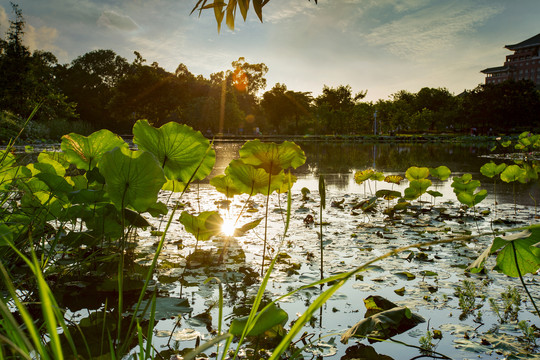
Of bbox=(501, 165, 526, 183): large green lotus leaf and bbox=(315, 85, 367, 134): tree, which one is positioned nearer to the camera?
bbox=(501, 165, 526, 183): large green lotus leaf

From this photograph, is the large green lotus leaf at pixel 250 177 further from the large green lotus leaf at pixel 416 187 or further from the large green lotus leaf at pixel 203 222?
the large green lotus leaf at pixel 416 187

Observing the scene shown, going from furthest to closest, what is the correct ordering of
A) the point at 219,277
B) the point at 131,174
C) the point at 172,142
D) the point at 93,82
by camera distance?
1. the point at 93,82
2. the point at 219,277
3. the point at 172,142
4. the point at 131,174

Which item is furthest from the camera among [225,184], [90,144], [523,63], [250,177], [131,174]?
[523,63]

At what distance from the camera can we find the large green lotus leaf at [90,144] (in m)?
1.55

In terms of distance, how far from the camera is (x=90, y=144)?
62.0 inches

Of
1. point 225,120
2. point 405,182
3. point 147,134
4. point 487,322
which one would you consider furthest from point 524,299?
point 225,120

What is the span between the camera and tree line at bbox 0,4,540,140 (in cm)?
2728

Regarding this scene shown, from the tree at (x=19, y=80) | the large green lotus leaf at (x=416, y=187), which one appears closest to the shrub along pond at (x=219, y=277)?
the large green lotus leaf at (x=416, y=187)

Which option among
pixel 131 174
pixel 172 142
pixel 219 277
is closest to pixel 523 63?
pixel 219 277

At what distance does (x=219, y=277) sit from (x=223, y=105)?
28864 mm

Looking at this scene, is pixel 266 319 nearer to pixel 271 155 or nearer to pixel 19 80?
pixel 271 155

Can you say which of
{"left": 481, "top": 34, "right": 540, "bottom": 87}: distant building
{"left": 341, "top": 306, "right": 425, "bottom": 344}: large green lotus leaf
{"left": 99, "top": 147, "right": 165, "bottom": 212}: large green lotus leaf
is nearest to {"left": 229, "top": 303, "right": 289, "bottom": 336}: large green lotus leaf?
{"left": 341, "top": 306, "right": 425, "bottom": 344}: large green lotus leaf

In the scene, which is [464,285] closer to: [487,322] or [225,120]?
[487,322]

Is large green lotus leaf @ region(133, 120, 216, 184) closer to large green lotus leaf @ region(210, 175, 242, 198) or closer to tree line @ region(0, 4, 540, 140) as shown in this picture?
large green lotus leaf @ region(210, 175, 242, 198)
